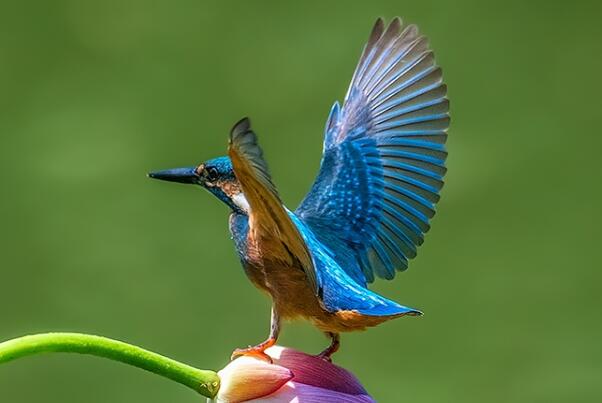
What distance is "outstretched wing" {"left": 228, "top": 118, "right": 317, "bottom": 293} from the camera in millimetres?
680

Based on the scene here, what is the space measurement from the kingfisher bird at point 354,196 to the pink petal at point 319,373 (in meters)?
0.01

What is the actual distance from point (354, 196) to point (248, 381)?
184 mm

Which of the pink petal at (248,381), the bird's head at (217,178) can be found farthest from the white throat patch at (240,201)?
the pink petal at (248,381)

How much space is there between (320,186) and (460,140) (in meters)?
2.53

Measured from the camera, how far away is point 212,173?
831 mm

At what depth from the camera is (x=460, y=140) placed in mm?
3469

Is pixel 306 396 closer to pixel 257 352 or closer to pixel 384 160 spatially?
pixel 257 352

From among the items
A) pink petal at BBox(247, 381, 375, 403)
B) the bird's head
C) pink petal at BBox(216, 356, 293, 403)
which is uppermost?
the bird's head

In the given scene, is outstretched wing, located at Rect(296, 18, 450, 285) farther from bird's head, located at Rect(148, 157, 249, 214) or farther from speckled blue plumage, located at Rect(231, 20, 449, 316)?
bird's head, located at Rect(148, 157, 249, 214)

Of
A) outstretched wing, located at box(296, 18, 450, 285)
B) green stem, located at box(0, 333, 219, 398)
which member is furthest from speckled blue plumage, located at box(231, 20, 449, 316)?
green stem, located at box(0, 333, 219, 398)

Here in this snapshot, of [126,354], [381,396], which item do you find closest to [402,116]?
[126,354]

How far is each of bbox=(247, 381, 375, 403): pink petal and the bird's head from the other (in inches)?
4.6

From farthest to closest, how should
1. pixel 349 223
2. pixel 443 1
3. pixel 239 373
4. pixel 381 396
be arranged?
pixel 443 1 → pixel 381 396 → pixel 349 223 → pixel 239 373

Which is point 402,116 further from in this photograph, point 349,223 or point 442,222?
point 442,222
